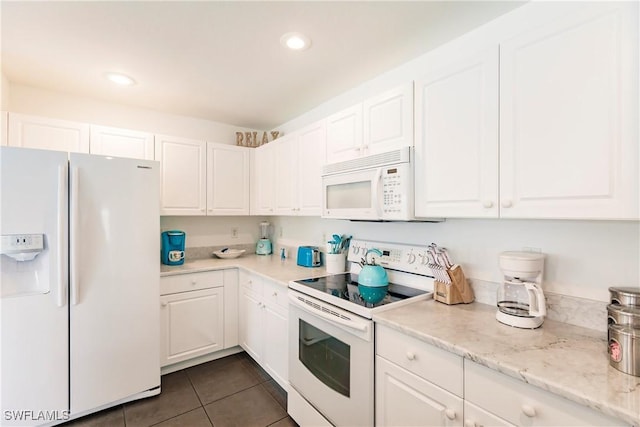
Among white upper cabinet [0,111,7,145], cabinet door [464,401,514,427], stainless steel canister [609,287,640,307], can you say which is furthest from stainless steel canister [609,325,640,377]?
white upper cabinet [0,111,7,145]

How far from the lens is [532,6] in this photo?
1.46 m

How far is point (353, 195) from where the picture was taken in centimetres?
195

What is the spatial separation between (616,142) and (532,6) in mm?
946

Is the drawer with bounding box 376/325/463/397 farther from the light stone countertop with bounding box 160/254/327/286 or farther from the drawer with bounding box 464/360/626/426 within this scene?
the light stone countertop with bounding box 160/254/327/286

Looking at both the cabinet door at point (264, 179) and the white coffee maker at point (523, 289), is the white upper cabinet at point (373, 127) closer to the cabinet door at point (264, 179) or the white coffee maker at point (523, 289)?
the white coffee maker at point (523, 289)

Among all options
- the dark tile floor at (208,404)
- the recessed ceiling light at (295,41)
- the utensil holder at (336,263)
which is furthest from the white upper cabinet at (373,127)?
the dark tile floor at (208,404)

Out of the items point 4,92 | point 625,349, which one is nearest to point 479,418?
point 625,349

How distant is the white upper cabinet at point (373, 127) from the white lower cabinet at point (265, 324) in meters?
1.14

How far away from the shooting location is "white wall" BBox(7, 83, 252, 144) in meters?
2.41

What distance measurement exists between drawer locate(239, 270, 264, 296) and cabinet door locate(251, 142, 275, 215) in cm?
68

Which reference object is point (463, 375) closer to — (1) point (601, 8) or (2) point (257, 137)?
(1) point (601, 8)

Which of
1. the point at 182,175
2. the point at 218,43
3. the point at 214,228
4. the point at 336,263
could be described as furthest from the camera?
the point at 214,228

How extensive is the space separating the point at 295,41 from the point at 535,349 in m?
1.96

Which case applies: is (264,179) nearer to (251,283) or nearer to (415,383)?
(251,283)
